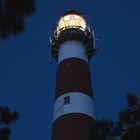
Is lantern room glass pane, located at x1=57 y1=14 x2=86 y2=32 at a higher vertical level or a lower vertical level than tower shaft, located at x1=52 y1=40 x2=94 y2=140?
higher

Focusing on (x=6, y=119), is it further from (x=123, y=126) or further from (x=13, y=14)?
→ (x=123, y=126)

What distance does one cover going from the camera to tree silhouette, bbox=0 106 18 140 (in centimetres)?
1185

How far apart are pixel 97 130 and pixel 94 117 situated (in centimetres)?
1072

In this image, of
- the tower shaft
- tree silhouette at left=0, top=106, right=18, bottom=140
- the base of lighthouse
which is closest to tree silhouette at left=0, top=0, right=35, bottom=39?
tree silhouette at left=0, top=106, right=18, bottom=140

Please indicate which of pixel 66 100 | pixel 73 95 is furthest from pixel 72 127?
pixel 73 95

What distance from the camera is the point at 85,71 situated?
30.8 m

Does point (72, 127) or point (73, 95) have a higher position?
point (73, 95)

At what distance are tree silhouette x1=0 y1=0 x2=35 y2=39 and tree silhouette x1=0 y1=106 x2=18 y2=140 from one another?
2.62 metres

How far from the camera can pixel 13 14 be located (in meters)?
10.5

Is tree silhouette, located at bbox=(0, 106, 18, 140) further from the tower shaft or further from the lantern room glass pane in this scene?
the lantern room glass pane

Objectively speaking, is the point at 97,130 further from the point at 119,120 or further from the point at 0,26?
the point at 0,26

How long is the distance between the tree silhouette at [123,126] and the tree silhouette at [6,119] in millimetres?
6166

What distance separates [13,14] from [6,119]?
Answer: 3238 mm

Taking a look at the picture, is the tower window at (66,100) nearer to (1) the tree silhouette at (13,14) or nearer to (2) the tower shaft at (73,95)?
(2) the tower shaft at (73,95)
